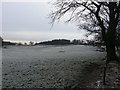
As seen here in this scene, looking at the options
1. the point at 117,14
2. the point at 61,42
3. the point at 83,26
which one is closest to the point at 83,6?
the point at 117,14

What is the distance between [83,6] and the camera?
65.0ft

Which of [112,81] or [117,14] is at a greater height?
[117,14]

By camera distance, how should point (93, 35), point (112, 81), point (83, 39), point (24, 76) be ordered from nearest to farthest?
point (112, 81), point (24, 76), point (93, 35), point (83, 39)

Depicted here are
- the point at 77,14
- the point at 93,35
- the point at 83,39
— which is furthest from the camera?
the point at 83,39

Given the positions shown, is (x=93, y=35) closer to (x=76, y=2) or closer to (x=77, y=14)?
(x=77, y=14)

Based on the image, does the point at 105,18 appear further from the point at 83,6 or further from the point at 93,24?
the point at 83,6

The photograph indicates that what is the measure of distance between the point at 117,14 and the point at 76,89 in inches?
464

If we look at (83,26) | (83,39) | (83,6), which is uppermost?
(83,6)

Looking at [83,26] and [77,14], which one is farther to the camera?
[83,26]

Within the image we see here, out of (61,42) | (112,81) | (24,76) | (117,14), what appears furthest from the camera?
(61,42)

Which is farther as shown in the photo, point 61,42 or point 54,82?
point 61,42

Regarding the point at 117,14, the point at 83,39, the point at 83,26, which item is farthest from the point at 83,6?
the point at 83,39

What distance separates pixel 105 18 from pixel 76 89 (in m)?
15.0

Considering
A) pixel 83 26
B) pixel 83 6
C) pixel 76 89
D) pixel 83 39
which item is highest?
pixel 83 6
